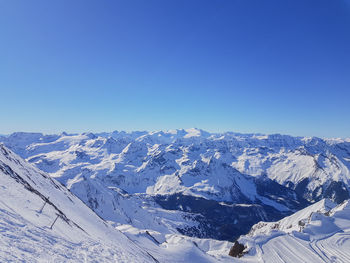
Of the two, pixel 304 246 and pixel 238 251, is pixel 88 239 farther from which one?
pixel 304 246

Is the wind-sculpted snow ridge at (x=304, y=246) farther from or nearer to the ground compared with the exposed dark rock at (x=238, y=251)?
farther from the ground

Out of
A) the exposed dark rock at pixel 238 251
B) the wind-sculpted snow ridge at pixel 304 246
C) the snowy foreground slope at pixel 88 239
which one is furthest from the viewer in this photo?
the exposed dark rock at pixel 238 251

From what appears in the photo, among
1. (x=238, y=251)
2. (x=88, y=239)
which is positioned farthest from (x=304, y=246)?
(x=88, y=239)

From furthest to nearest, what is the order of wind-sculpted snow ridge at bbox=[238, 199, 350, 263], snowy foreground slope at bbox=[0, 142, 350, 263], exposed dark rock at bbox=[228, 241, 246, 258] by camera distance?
exposed dark rock at bbox=[228, 241, 246, 258]
wind-sculpted snow ridge at bbox=[238, 199, 350, 263]
snowy foreground slope at bbox=[0, 142, 350, 263]

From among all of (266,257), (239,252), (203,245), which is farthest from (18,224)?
(203,245)

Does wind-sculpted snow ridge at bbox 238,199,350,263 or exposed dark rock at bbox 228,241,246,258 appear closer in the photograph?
wind-sculpted snow ridge at bbox 238,199,350,263

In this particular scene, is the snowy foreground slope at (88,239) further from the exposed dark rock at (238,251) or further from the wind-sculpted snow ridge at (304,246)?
the exposed dark rock at (238,251)

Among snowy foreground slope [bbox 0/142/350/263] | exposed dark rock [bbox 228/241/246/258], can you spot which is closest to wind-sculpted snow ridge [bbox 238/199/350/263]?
snowy foreground slope [bbox 0/142/350/263]

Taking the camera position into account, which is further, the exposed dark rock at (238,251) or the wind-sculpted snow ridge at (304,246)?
the exposed dark rock at (238,251)

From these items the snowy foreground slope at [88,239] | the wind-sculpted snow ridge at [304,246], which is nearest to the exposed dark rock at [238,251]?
the wind-sculpted snow ridge at [304,246]

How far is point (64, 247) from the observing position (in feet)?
54.1

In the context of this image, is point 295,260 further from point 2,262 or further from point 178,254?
point 2,262

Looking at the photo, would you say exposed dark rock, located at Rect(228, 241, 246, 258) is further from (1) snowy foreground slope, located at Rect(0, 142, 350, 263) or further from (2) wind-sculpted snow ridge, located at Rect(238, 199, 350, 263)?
(1) snowy foreground slope, located at Rect(0, 142, 350, 263)

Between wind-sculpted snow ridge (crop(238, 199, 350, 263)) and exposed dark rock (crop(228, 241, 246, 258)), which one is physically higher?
wind-sculpted snow ridge (crop(238, 199, 350, 263))
